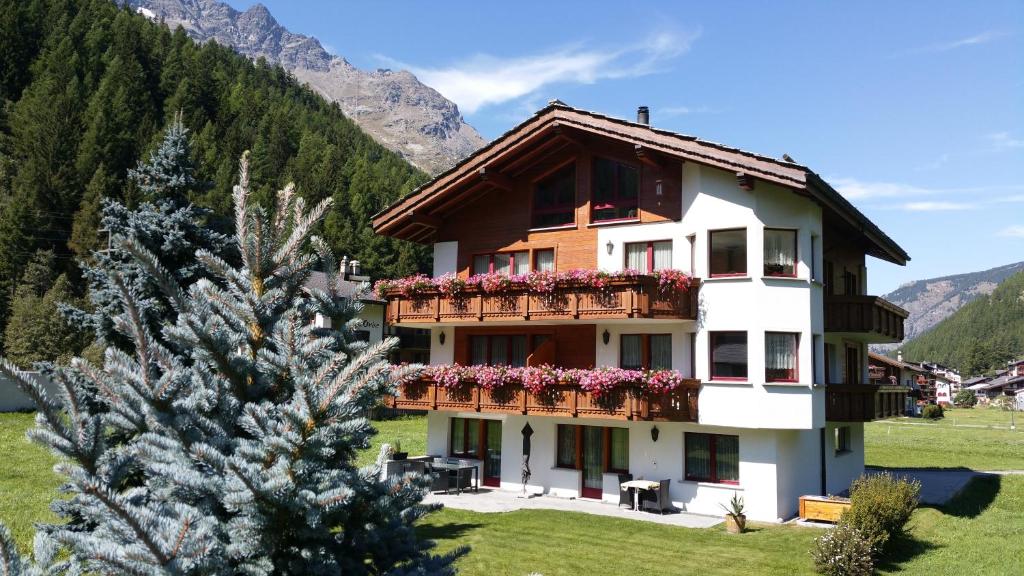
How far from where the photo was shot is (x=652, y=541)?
18.3 metres

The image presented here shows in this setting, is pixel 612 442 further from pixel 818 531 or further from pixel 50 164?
pixel 50 164

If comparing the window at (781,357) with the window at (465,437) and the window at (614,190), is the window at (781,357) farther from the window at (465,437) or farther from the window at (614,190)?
the window at (465,437)

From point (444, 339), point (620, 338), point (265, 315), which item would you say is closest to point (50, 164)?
point (444, 339)

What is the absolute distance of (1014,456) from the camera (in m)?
42.9

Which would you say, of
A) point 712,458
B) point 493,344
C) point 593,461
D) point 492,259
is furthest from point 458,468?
point 712,458

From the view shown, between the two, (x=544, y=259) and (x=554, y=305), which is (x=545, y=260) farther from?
(x=554, y=305)

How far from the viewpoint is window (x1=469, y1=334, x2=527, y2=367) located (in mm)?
26641

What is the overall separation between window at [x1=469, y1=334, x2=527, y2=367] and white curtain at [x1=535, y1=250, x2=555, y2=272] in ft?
8.12

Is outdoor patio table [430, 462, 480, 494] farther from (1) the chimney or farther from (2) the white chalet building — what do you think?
(1) the chimney

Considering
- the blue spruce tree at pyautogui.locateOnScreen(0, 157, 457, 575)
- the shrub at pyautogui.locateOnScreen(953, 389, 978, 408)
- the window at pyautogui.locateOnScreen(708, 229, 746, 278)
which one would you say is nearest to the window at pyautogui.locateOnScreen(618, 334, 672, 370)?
the window at pyautogui.locateOnScreen(708, 229, 746, 278)

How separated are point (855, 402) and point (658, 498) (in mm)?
7577

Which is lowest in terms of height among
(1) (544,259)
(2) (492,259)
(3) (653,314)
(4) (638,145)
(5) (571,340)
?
(5) (571,340)

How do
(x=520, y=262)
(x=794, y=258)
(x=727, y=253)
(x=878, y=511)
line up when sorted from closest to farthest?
(x=878, y=511), (x=794, y=258), (x=727, y=253), (x=520, y=262)

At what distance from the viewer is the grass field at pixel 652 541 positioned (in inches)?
625
